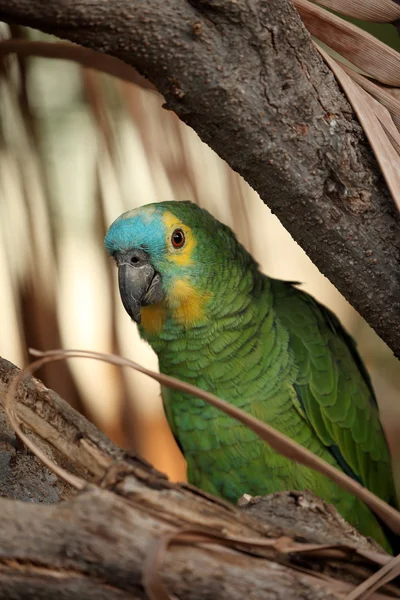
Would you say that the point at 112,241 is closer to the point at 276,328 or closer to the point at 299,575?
the point at 276,328

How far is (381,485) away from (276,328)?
0.48 meters

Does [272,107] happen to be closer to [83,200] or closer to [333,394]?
[333,394]

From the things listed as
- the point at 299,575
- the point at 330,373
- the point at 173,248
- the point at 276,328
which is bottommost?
the point at 299,575

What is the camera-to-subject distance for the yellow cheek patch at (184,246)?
137 centimetres

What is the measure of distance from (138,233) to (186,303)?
185 mm

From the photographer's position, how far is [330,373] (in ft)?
4.95

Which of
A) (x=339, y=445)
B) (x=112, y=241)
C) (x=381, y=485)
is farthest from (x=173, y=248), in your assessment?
(x=381, y=485)

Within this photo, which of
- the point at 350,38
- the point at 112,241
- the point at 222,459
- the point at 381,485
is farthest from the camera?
the point at 381,485

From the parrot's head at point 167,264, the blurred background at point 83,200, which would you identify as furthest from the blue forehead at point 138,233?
the blurred background at point 83,200

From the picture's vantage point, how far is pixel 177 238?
1381 millimetres

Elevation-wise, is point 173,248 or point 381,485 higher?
point 173,248

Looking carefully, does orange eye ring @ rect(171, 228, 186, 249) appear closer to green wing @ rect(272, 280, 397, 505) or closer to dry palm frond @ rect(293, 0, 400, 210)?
green wing @ rect(272, 280, 397, 505)

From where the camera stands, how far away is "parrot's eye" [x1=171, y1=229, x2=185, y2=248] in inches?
54.1

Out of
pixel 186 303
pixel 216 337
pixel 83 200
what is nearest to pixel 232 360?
pixel 216 337
